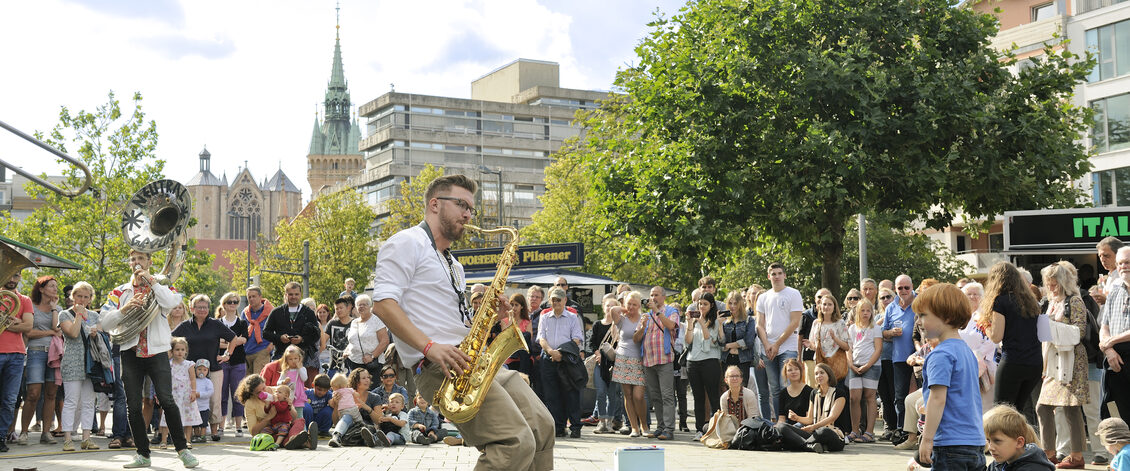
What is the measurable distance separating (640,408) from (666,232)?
9.40 meters

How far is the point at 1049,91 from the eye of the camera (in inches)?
876

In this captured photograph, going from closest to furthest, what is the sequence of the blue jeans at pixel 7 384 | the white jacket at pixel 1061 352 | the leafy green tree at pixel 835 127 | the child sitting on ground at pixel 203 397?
the white jacket at pixel 1061 352
the blue jeans at pixel 7 384
the child sitting on ground at pixel 203 397
the leafy green tree at pixel 835 127

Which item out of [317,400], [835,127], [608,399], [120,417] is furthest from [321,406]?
[835,127]

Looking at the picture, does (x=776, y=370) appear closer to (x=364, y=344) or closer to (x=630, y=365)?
(x=630, y=365)

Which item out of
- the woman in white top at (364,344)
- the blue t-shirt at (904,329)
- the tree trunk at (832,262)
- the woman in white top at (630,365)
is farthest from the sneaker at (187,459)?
the tree trunk at (832,262)

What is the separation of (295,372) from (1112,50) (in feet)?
133

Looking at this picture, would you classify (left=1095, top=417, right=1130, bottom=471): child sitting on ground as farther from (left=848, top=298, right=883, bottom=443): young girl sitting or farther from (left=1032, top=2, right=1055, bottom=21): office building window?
(left=1032, top=2, right=1055, bottom=21): office building window

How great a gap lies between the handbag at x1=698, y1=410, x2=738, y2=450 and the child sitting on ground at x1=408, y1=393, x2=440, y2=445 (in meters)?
3.30

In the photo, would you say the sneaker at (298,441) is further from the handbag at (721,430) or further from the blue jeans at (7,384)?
the handbag at (721,430)

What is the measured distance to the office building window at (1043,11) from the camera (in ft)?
163

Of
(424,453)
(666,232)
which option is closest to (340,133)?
Answer: (666,232)

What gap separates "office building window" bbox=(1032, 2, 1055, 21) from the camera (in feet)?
163

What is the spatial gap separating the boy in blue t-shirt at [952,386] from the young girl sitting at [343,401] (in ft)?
28.0

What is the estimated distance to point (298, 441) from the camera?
12.2 metres
